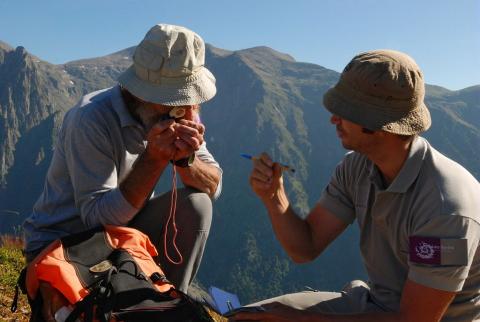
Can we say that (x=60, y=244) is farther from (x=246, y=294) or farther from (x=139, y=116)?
(x=246, y=294)

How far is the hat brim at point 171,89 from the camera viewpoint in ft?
14.4

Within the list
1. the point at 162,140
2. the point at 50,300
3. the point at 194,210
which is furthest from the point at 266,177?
the point at 50,300

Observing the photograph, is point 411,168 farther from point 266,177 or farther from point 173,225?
point 173,225

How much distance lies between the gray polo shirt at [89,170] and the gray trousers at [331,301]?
63.1 inches

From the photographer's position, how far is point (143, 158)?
167 inches

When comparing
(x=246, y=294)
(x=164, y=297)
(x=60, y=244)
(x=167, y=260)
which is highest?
(x=60, y=244)

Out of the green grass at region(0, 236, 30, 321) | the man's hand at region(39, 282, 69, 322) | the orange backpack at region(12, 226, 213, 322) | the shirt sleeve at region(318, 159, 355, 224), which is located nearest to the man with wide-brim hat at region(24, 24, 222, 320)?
the orange backpack at region(12, 226, 213, 322)

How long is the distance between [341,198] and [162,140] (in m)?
1.71

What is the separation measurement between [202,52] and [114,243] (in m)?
1.97

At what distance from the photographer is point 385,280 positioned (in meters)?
4.14

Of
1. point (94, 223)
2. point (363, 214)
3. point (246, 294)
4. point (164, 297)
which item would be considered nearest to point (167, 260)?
point (94, 223)

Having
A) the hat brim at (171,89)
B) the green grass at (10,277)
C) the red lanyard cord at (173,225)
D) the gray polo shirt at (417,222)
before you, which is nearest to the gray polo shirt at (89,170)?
the hat brim at (171,89)

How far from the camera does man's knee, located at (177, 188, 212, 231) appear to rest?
4.81 metres

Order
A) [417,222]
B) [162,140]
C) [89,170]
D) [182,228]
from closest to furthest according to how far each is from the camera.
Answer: [417,222] → [162,140] → [89,170] → [182,228]
